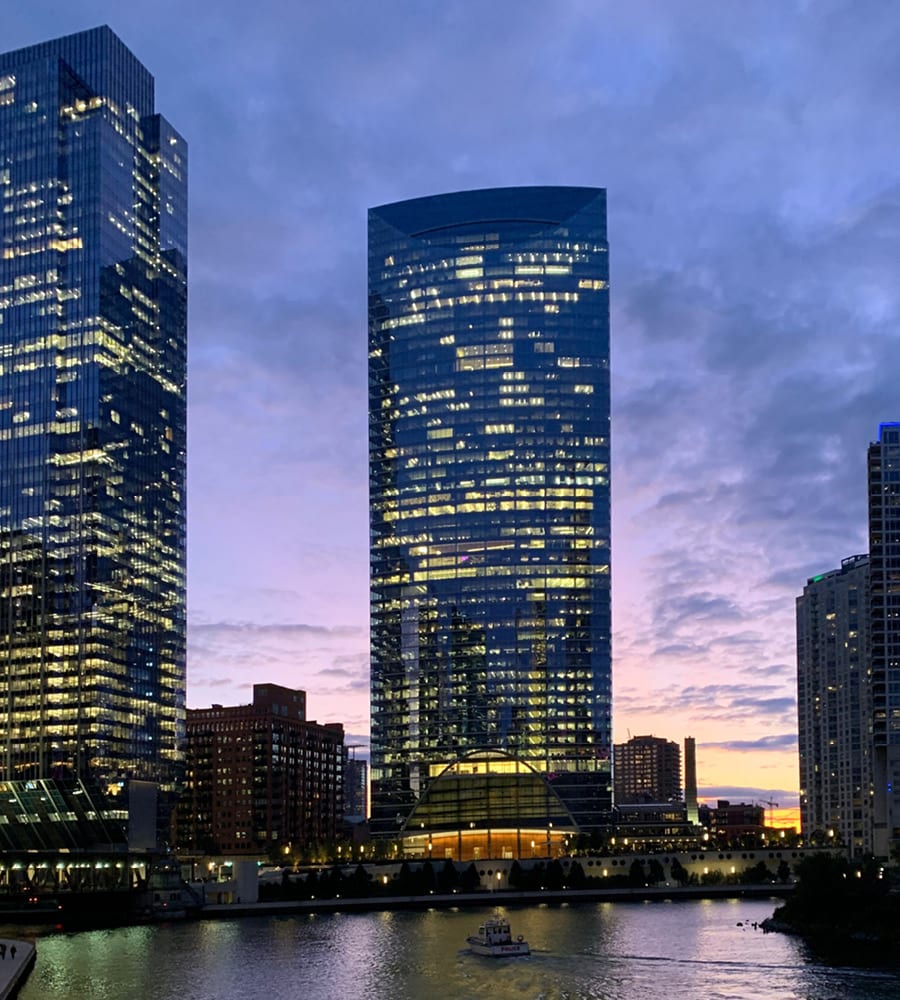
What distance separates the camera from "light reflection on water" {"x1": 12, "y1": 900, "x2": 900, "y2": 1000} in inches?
5256

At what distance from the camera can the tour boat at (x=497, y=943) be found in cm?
15950

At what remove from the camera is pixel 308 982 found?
144 metres

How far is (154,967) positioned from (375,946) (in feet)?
101

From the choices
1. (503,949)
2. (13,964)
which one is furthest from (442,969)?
(13,964)

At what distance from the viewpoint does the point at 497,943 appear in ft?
529

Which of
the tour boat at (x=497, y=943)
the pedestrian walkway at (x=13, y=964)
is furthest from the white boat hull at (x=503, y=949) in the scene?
the pedestrian walkway at (x=13, y=964)

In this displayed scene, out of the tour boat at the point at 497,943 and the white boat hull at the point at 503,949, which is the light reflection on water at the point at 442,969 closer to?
the white boat hull at the point at 503,949

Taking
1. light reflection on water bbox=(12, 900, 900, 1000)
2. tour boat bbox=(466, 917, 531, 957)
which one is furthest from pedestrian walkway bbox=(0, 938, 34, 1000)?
tour boat bbox=(466, 917, 531, 957)

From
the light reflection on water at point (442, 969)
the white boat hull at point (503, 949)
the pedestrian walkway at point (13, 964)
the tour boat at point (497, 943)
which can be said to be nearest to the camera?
the pedestrian walkway at point (13, 964)

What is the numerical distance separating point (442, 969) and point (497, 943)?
11037 millimetres

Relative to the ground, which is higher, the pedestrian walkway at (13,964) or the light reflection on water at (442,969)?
the pedestrian walkway at (13,964)

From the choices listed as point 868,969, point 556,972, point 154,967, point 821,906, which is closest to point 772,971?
point 868,969

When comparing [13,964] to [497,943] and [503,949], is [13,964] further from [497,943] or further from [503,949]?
[497,943]

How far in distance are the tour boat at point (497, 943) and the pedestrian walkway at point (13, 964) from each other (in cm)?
4677
